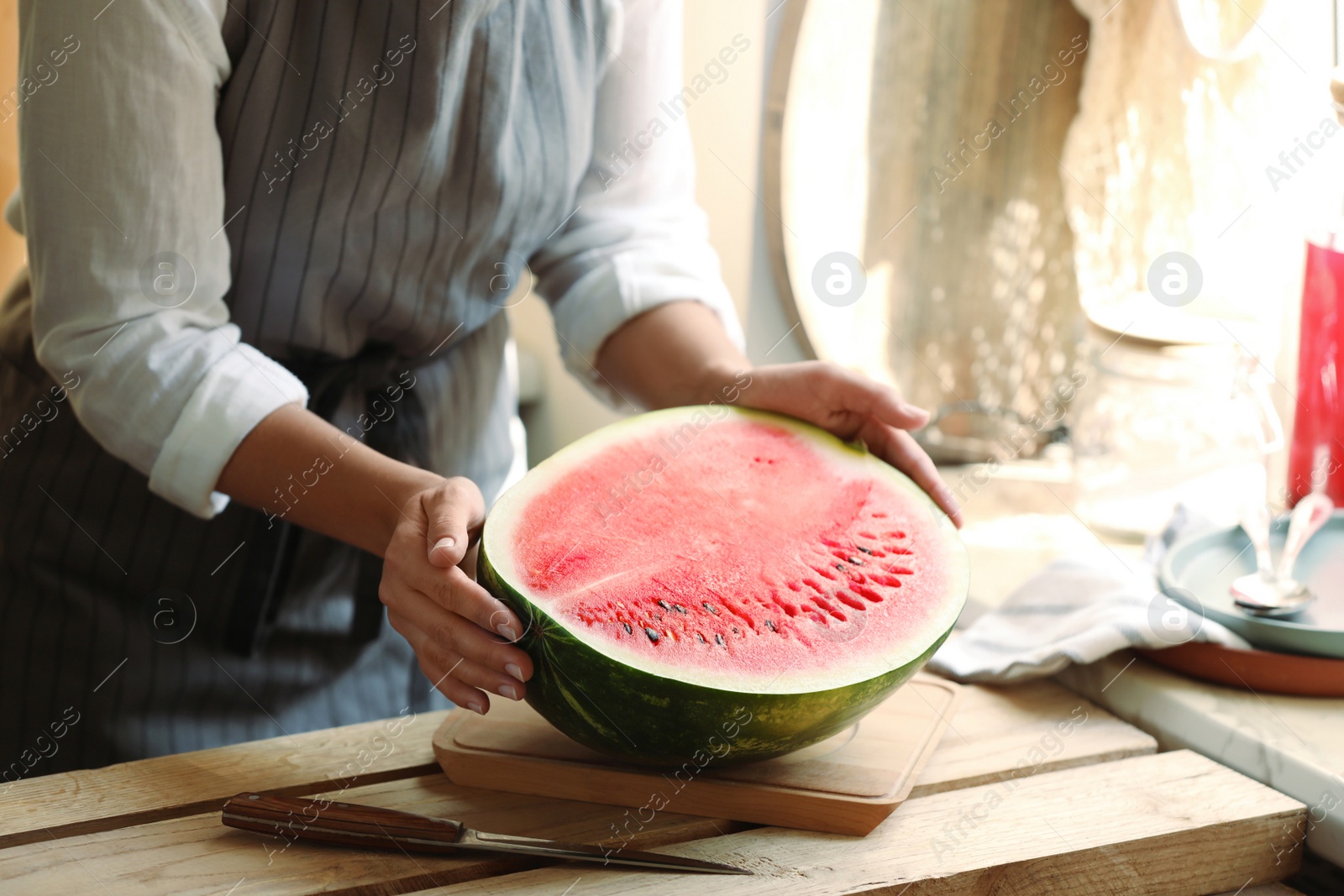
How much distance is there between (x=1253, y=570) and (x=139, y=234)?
1.03 metres

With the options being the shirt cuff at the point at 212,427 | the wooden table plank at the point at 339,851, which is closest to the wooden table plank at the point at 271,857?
the wooden table plank at the point at 339,851

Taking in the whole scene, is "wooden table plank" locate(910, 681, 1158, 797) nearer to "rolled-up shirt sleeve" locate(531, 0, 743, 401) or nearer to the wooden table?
the wooden table

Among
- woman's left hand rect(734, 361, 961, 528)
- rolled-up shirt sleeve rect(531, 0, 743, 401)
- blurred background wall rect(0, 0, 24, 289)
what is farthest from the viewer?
blurred background wall rect(0, 0, 24, 289)

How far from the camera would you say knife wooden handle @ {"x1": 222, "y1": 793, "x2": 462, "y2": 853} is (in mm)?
773

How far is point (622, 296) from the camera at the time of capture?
1.18 meters

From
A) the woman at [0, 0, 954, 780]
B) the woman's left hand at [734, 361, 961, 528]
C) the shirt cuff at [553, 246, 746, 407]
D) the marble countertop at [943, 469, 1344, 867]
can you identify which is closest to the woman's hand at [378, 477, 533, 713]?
the woman at [0, 0, 954, 780]

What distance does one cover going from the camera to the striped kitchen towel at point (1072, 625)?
1.01 metres

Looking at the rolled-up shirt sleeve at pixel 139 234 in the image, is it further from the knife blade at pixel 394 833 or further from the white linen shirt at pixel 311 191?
the knife blade at pixel 394 833

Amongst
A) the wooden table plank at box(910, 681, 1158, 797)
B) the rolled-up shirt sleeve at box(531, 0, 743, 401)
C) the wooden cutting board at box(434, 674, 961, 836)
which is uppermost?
the rolled-up shirt sleeve at box(531, 0, 743, 401)

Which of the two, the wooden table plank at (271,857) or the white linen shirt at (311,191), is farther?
the white linen shirt at (311,191)

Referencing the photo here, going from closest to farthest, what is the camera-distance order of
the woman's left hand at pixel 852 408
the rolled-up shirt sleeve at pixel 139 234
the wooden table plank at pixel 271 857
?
the wooden table plank at pixel 271 857 → the rolled-up shirt sleeve at pixel 139 234 → the woman's left hand at pixel 852 408

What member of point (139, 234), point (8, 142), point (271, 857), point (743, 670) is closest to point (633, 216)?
point (139, 234)

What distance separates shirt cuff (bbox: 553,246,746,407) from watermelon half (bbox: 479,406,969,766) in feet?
0.77

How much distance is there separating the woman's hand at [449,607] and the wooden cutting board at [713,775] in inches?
3.4
